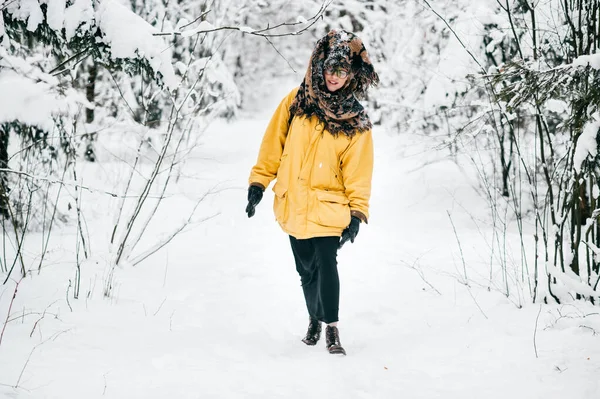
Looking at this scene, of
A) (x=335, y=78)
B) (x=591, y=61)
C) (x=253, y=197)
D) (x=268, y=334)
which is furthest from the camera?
(x=268, y=334)

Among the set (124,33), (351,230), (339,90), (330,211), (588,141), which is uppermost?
(124,33)

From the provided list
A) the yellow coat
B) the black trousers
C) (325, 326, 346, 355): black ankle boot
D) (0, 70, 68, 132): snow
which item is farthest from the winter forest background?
(325, 326, 346, 355): black ankle boot

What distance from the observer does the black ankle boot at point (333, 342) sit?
Answer: 9.43 ft

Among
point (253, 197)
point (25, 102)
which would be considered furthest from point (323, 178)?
point (25, 102)

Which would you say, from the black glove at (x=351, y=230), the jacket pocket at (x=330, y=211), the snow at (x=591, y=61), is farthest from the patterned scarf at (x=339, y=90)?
the snow at (x=591, y=61)

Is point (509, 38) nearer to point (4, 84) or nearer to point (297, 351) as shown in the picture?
point (297, 351)

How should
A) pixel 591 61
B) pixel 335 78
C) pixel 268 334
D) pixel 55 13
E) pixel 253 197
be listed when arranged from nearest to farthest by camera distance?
pixel 591 61, pixel 55 13, pixel 335 78, pixel 253 197, pixel 268 334

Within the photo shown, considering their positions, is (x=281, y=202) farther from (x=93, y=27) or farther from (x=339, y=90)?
(x=93, y=27)

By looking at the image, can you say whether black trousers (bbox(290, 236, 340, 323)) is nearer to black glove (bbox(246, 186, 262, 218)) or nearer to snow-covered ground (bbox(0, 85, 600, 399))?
snow-covered ground (bbox(0, 85, 600, 399))

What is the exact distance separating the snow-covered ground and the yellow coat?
79 centimetres

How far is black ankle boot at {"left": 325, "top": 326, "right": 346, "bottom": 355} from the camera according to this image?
287cm

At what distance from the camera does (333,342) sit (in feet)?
9.57

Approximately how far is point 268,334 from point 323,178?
1.12 metres

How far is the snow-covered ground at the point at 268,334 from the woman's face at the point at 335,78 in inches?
62.8
